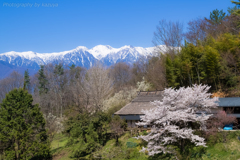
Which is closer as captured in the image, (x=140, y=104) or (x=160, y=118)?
(x=160, y=118)

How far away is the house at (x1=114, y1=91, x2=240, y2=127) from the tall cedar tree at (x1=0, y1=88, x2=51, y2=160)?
6727mm

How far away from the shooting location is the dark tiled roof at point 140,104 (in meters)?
16.1

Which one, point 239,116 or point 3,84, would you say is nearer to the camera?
point 239,116

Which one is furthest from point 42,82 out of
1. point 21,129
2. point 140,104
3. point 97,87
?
point 140,104

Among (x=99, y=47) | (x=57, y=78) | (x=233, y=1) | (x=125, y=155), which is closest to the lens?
(x=125, y=155)

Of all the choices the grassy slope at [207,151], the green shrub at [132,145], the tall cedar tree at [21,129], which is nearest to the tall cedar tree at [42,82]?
the tall cedar tree at [21,129]

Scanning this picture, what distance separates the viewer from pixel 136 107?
16.8 m

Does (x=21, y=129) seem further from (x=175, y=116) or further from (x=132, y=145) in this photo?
(x=175, y=116)

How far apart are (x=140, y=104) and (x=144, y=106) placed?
634mm

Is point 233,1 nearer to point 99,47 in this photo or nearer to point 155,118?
point 155,118

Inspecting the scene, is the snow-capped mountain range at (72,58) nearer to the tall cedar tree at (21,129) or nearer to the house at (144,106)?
the house at (144,106)

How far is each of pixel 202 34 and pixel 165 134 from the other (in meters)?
21.8

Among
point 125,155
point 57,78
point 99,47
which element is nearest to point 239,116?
point 125,155

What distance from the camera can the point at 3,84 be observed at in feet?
133
